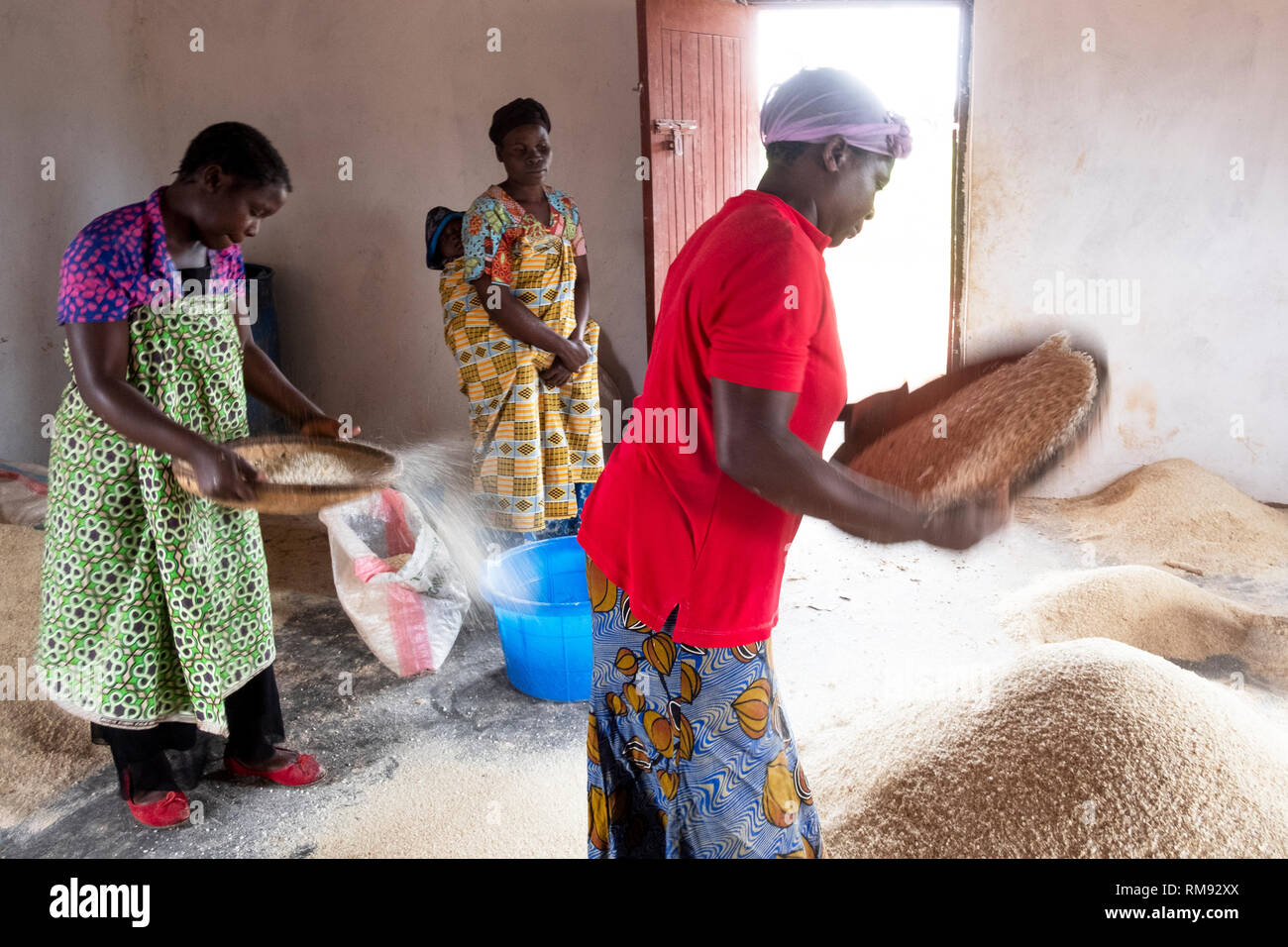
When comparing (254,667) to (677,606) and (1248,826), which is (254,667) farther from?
(1248,826)

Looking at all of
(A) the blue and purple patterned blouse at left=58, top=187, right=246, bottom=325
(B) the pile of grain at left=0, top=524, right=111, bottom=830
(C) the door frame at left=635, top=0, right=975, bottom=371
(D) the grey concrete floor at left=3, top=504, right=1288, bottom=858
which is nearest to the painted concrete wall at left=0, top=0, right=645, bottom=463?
(C) the door frame at left=635, top=0, right=975, bottom=371

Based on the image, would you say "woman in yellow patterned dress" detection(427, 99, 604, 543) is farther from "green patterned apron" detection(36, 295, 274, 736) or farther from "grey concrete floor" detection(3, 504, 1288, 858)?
"green patterned apron" detection(36, 295, 274, 736)

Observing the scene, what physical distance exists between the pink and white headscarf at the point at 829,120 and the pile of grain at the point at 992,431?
38cm

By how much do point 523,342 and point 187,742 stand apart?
62.7 inches

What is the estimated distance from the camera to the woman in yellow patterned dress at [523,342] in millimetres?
3191

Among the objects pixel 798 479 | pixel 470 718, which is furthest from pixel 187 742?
pixel 798 479

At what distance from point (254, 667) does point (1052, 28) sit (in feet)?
14.7

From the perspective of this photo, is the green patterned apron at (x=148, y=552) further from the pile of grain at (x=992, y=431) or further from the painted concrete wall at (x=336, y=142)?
the painted concrete wall at (x=336, y=142)

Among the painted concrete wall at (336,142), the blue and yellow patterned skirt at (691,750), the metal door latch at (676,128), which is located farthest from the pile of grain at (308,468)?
the painted concrete wall at (336,142)

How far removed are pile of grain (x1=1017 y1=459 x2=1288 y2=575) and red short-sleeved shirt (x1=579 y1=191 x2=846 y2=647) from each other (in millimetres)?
3411

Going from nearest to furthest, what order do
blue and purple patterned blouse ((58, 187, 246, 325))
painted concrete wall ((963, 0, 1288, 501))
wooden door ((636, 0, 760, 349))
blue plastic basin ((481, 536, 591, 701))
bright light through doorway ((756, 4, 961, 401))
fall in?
blue and purple patterned blouse ((58, 187, 246, 325)) < blue plastic basin ((481, 536, 591, 701)) < wooden door ((636, 0, 760, 349)) < painted concrete wall ((963, 0, 1288, 501)) < bright light through doorway ((756, 4, 961, 401))

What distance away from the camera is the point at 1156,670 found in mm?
1979

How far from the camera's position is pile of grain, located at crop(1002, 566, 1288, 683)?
3.06 meters

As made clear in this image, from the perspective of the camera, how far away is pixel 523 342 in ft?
10.5
